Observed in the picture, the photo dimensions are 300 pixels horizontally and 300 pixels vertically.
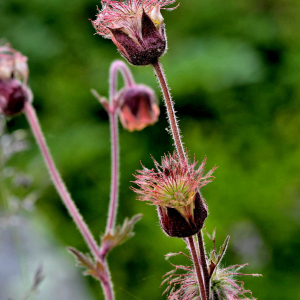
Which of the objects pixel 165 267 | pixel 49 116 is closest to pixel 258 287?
pixel 165 267

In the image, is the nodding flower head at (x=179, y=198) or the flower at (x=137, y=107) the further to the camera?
the flower at (x=137, y=107)

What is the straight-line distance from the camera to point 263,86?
127 inches

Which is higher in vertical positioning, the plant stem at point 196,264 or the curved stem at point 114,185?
the plant stem at point 196,264

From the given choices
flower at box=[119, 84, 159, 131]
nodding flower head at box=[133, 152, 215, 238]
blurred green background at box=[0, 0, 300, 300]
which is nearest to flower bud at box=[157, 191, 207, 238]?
nodding flower head at box=[133, 152, 215, 238]

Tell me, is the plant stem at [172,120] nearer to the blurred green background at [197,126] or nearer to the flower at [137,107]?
the flower at [137,107]

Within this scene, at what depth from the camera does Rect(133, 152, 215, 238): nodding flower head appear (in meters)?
0.61

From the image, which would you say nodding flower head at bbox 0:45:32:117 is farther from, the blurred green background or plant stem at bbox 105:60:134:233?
the blurred green background

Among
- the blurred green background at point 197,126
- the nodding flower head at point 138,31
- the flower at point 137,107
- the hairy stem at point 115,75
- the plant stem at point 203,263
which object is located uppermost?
the nodding flower head at point 138,31

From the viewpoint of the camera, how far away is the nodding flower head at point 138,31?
2.16ft

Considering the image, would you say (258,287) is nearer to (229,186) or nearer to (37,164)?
(229,186)

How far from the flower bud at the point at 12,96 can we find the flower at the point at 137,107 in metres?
0.34

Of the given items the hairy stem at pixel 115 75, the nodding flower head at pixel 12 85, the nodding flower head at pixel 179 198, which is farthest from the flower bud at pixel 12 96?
the nodding flower head at pixel 179 198

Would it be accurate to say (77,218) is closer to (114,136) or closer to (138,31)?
(114,136)

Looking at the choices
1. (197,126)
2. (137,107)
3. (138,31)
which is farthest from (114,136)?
(197,126)
